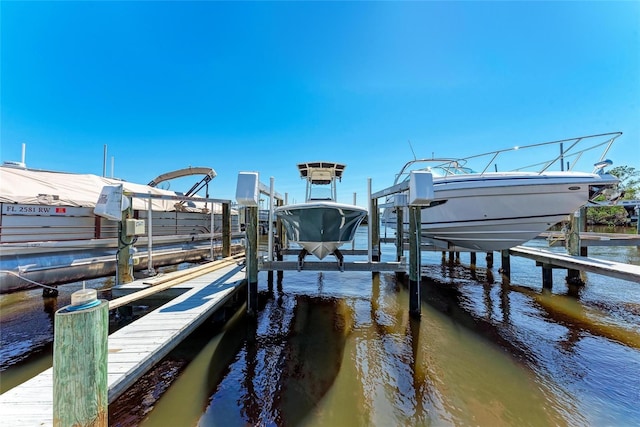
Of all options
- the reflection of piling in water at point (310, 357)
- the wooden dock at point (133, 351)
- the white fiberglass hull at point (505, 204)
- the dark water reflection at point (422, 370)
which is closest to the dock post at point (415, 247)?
the dark water reflection at point (422, 370)

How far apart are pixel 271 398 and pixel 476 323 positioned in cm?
490

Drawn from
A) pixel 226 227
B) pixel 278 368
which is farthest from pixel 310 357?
pixel 226 227

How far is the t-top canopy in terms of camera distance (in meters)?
8.75

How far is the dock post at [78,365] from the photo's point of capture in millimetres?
1905

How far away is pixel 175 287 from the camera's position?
5.44 metres

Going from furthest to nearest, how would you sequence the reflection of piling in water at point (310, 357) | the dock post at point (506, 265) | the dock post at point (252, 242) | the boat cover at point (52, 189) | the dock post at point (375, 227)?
the dock post at point (506, 265)
the dock post at point (375, 227)
the boat cover at point (52, 189)
the dock post at point (252, 242)
the reflection of piling in water at point (310, 357)

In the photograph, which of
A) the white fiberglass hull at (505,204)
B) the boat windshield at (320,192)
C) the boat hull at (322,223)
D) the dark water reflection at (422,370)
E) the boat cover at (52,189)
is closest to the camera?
the dark water reflection at (422,370)

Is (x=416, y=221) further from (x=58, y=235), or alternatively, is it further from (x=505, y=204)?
(x=58, y=235)

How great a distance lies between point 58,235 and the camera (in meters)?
7.80

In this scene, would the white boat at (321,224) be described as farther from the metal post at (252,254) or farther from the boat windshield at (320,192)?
the boat windshield at (320,192)

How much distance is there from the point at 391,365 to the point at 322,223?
3.03 metres

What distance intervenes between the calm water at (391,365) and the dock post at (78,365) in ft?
5.14

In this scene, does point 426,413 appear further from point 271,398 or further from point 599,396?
point 599,396

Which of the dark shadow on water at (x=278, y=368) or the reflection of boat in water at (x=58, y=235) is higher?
the reflection of boat in water at (x=58, y=235)
